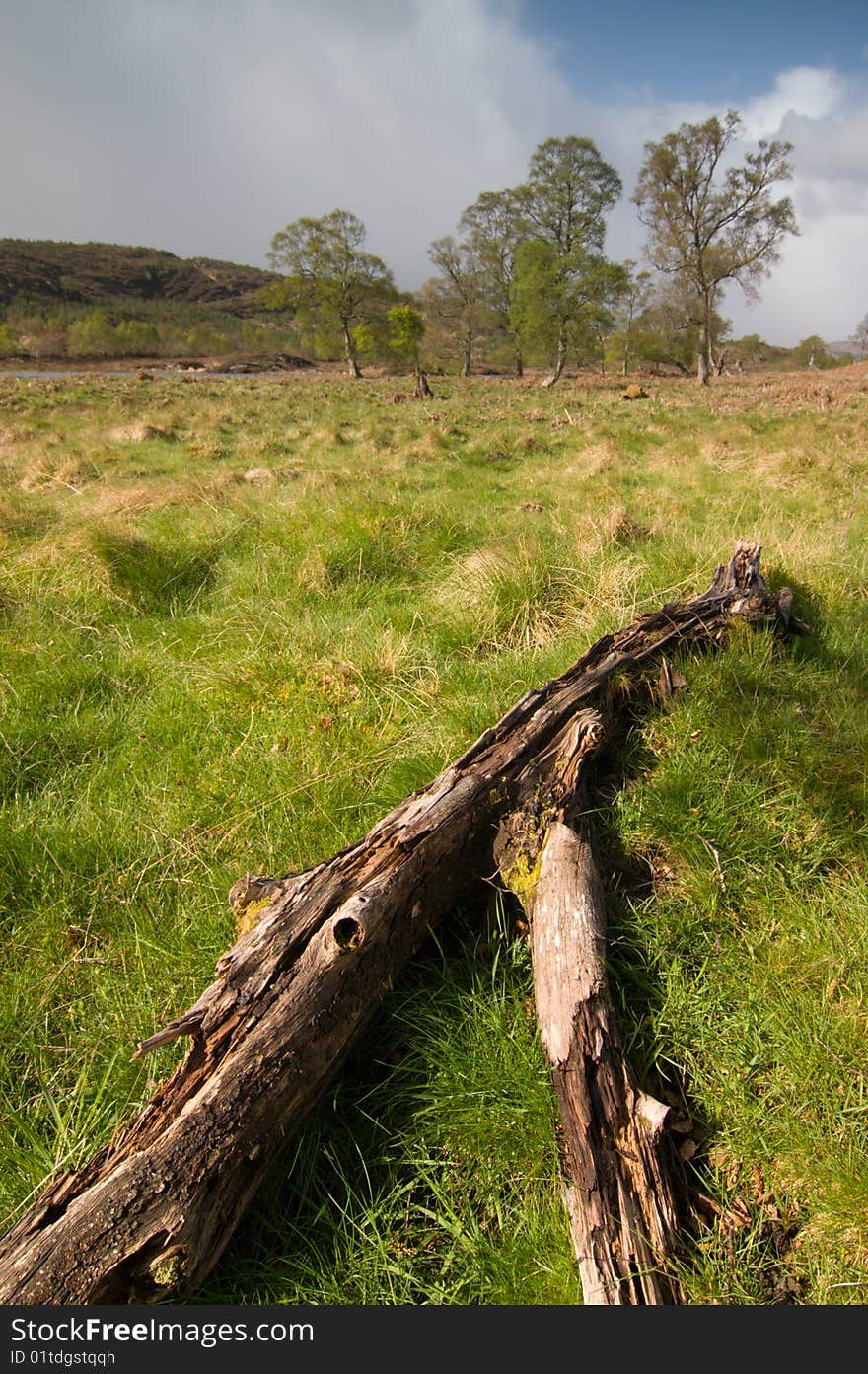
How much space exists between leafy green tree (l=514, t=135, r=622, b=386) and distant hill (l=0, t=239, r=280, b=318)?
67334mm

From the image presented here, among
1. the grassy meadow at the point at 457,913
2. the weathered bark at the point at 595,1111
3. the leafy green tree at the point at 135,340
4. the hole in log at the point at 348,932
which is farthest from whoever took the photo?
the leafy green tree at the point at 135,340

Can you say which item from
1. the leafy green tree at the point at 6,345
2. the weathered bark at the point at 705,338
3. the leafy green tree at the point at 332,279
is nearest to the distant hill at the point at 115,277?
the leafy green tree at the point at 6,345

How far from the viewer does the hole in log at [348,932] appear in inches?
55.6

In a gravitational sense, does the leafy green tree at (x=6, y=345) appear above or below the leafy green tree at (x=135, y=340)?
below

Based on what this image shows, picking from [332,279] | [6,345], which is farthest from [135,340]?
[332,279]

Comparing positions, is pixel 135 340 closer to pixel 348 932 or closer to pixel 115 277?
pixel 115 277

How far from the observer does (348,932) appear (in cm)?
145

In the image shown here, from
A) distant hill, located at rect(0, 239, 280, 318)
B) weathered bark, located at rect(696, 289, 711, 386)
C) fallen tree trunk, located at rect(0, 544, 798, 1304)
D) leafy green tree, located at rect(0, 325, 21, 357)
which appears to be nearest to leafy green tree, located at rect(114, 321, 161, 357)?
leafy green tree, located at rect(0, 325, 21, 357)

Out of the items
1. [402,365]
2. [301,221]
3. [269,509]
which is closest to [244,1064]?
[269,509]

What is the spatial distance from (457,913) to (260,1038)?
704mm

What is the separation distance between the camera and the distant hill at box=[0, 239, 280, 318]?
91688mm

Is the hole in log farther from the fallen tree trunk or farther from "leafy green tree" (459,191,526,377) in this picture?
"leafy green tree" (459,191,526,377)

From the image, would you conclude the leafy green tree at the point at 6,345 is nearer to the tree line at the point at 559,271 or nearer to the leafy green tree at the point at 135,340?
the leafy green tree at the point at 135,340

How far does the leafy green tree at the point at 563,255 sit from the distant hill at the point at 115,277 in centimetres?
6733
